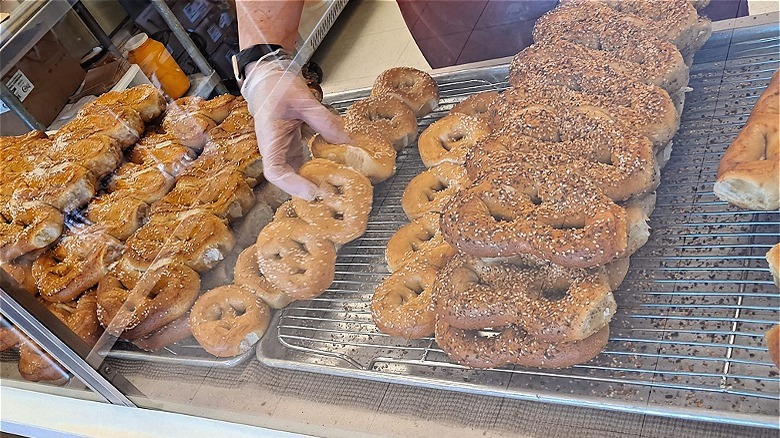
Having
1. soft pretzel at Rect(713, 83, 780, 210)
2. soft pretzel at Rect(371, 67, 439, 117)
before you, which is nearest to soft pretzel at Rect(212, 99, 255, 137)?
soft pretzel at Rect(371, 67, 439, 117)

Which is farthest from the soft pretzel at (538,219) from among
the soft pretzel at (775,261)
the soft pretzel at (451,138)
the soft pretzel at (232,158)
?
the soft pretzel at (232,158)

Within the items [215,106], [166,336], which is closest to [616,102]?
[166,336]

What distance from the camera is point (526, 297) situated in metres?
1.41

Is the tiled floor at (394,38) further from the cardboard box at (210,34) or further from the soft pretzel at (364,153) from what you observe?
the soft pretzel at (364,153)

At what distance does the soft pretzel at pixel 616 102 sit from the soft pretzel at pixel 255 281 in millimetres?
799

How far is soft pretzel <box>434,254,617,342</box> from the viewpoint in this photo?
134cm

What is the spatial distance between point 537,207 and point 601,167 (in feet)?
0.61

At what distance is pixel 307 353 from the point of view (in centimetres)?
172

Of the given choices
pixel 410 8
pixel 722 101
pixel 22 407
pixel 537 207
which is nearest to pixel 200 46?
pixel 410 8

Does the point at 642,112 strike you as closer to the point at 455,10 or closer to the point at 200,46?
the point at 455,10

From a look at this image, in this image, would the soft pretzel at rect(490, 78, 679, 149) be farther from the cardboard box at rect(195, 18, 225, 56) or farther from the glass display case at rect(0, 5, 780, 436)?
the cardboard box at rect(195, 18, 225, 56)

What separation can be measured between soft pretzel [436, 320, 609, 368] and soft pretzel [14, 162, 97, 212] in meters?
1.49

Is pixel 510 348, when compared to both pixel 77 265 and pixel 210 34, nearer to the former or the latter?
pixel 77 265

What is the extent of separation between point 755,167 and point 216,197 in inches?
60.3
